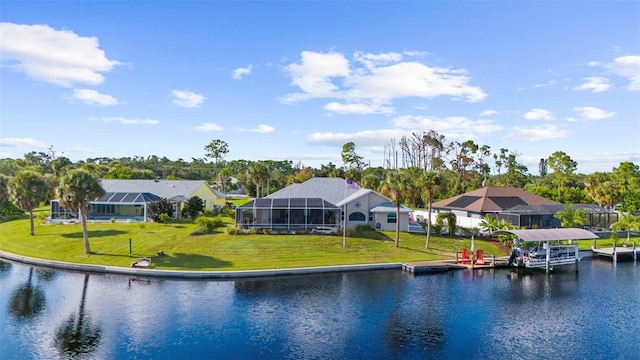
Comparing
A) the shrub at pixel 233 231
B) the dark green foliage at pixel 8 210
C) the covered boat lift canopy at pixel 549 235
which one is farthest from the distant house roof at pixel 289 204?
the dark green foliage at pixel 8 210

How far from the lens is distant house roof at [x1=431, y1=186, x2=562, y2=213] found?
6069 cm

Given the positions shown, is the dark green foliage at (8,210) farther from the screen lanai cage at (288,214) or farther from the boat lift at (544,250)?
the boat lift at (544,250)

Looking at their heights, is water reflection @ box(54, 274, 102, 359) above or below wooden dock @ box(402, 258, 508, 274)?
below

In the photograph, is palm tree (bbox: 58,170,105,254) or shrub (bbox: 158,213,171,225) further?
shrub (bbox: 158,213,171,225)

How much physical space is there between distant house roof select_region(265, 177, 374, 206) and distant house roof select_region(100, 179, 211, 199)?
15937 millimetres

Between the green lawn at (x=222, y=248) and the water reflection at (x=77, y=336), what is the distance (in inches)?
443

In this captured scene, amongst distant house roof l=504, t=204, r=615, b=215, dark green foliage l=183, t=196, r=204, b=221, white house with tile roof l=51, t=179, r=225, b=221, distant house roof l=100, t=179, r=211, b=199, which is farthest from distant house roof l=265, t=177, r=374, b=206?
distant house roof l=504, t=204, r=615, b=215

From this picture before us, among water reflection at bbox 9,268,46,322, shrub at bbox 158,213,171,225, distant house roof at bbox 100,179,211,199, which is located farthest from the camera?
distant house roof at bbox 100,179,211,199

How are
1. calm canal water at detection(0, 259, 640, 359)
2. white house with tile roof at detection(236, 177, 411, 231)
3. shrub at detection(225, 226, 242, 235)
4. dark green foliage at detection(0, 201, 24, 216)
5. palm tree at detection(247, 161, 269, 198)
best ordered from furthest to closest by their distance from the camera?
palm tree at detection(247, 161, 269, 198), dark green foliage at detection(0, 201, 24, 216), white house with tile roof at detection(236, 177, 411, 231), shrub at detection(225, 226, 242, 235), calm canal water at detection(0, 259, 640, 359)

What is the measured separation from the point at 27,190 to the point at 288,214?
95.1ft

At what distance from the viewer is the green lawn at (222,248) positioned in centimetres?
3941

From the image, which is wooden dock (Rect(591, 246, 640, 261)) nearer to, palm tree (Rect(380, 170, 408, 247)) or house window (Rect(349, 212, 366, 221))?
palm tree (Rect(380, 170, 408, 247))

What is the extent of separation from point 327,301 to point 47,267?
85.9 feet

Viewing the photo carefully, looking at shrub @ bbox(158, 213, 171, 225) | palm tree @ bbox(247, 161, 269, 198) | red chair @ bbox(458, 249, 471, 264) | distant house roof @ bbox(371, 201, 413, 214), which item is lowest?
red chair @ bbox(458, 249, 471, 264)
